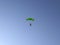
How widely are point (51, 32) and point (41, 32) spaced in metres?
0.16

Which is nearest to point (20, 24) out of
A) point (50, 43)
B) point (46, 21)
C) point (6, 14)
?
point (6, 14)

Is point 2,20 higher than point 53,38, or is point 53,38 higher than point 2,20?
point 2,20

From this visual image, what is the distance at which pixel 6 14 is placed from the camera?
201cm

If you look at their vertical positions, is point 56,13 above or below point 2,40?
above

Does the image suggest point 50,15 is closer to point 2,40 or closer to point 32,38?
point 32,38

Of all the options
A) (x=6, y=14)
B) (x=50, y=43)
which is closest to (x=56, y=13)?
(x=50, y=43)

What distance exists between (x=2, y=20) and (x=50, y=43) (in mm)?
864

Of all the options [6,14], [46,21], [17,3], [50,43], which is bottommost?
[50,43]

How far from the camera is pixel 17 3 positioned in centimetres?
201

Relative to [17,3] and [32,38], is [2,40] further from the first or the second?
[17,3]

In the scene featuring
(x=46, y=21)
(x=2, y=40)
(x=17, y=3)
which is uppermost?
(x=17, y=3)

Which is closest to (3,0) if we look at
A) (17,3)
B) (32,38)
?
(17,3)

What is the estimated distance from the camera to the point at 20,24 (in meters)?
2.00

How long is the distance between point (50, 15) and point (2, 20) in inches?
31.0
